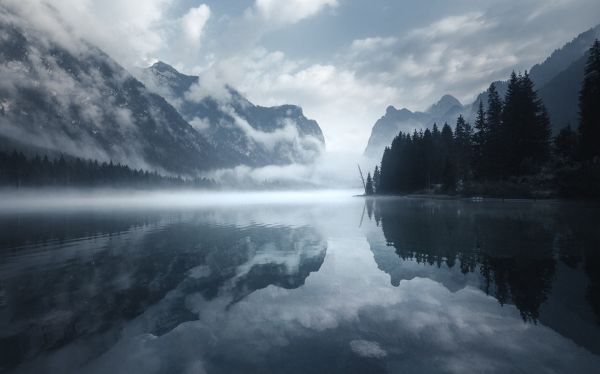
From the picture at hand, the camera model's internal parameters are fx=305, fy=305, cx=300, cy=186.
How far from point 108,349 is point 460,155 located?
377 feet

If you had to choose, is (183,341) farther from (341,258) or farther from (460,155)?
(460,155)

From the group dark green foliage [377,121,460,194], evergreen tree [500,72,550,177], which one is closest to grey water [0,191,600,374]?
evergreen tree [500,72,550,177]

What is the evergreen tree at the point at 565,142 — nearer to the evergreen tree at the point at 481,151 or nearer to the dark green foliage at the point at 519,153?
the dark green foliage at the point at 519,153

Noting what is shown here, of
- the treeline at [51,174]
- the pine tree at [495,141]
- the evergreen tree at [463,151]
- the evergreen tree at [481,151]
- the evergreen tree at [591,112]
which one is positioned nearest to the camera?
the evergreen tree at [591,112]

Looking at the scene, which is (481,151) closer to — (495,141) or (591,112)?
(495,141)

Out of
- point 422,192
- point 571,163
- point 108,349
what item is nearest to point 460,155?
point 422,192

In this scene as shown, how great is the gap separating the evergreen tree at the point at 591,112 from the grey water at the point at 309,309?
39.7m

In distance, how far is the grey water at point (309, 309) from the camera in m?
7.70

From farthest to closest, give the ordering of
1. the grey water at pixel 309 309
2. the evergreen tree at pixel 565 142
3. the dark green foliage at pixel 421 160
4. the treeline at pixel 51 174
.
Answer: the treeline at pixel 51 174 < the dark green foliage at pixel 421 160 < the evergreen tree at pixel 565 142 < the grey water at pixel 309 309

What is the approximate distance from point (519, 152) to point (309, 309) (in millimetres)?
75354

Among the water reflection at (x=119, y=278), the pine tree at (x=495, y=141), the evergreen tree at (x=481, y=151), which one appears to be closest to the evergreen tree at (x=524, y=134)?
the pine tree at (x=495, y=141)

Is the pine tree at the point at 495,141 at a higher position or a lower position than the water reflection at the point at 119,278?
higher

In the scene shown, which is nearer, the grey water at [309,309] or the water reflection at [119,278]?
the grey water at [309,309]

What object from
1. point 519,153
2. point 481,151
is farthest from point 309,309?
point 481,151
